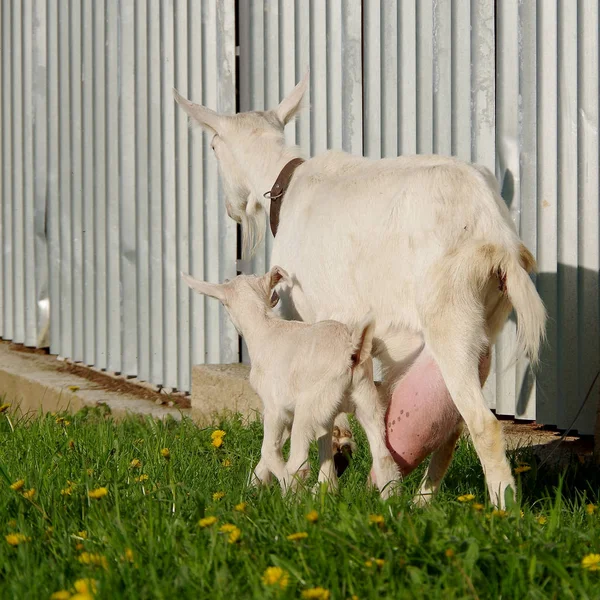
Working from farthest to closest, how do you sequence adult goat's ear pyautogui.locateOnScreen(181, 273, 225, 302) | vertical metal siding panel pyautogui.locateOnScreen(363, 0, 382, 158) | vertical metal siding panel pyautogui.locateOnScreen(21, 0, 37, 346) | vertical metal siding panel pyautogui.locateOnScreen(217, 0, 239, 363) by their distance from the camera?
vertical metal siding panel pyautogui.locateOnScreen(21, 0, 37, 346) → vertical metal siding panel pyautogui.locateOnScreen(217, 0, 239, 363) → vertical metal siding panel pyautogui.locateOnScreen(363, 0, 382, 158) → adult goat's ear pyautogui.locateOnScreen(181, 273, 225, 302)

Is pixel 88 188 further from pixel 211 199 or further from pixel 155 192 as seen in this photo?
pixel 211 199

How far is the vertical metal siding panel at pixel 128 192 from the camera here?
799cm

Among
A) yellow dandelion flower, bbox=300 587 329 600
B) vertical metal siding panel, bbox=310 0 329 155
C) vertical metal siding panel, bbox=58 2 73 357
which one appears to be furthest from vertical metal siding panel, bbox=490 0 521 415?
vertical metal siding panel, bbox=58 2 73 357

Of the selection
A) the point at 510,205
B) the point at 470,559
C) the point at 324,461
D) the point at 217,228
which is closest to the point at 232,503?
the point at 324,461

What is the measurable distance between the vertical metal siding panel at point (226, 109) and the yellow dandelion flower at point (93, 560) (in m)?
4.18

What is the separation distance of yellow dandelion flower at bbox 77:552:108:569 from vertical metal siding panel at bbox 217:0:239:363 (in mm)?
4175

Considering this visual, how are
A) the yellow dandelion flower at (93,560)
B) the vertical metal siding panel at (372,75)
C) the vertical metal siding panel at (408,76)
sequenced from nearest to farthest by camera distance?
the yellow dandelion flower at (93,560) < the vertical metal siding panel at (408,76) < the vertical metal siding panel at (372,75)

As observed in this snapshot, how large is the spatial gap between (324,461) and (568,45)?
2686mm

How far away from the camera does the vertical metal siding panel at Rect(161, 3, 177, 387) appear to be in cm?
762

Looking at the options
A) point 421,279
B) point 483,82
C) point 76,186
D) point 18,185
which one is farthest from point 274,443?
point 18,185

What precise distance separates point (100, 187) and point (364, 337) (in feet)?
16.3

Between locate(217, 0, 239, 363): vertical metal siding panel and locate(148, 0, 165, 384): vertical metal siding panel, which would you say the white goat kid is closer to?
locate(217, 0, 239, 363): vertical metal siding panel

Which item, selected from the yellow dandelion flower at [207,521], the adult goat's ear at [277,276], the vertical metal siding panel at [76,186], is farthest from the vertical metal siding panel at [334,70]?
the yellow dandelion flower at [207,521]

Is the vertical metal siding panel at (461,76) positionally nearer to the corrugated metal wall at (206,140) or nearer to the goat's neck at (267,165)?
the corrugated metal wall at (206,140)
